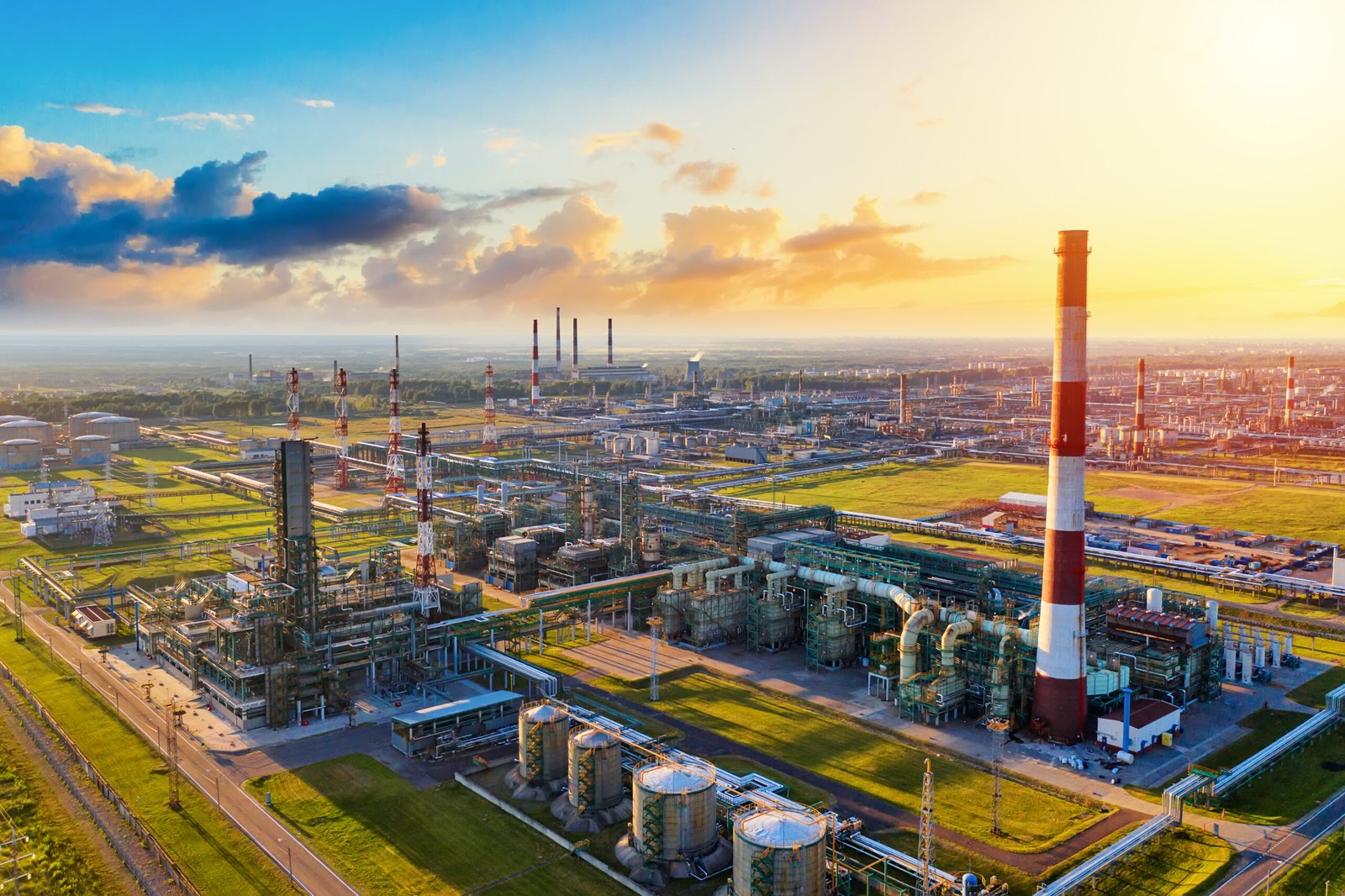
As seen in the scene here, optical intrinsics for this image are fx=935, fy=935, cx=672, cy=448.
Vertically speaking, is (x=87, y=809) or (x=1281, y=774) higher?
(x=1281, y=774)

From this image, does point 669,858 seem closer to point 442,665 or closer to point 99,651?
point 442,665

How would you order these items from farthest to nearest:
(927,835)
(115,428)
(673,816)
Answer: (115,428), (673,816), (927,835)

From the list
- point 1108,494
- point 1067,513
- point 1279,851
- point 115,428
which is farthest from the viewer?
point 115,428

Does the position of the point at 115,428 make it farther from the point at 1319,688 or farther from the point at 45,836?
the point at 1319,688

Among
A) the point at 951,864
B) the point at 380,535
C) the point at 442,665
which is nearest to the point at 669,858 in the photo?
the point at 951,864

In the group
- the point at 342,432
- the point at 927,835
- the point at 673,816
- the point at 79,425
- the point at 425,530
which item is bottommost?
the point at 673,816

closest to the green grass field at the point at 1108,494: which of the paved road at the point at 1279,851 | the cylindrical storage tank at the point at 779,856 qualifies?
the paved road at the point at 1279,851

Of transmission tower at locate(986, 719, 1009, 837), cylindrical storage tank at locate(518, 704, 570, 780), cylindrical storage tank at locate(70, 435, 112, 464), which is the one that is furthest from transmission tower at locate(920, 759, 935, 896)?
cylindrical storage tank at locate(70, 435, 112, 464)

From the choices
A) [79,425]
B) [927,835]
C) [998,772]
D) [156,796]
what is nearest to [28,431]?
[79,425]
